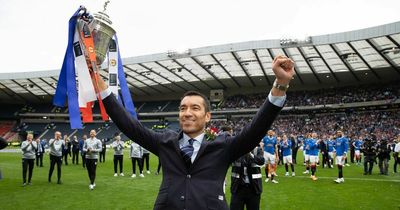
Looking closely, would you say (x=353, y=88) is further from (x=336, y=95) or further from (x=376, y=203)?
(x=376, y=203)

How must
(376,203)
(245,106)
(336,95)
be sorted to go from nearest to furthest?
(376,203) → (336,95) → (245,106)

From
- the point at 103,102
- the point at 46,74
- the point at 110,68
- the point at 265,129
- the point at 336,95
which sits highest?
the point at 46,74

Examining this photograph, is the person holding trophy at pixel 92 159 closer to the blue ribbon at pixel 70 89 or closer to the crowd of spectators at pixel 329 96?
the blue ribbon at pixel 70 89

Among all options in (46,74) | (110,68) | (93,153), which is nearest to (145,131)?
(110,68)

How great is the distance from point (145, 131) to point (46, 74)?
46.1 meters

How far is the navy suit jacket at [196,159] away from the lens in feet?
7.21

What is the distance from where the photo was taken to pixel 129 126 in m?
2.56

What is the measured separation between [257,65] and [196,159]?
125ft

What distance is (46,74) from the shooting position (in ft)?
144

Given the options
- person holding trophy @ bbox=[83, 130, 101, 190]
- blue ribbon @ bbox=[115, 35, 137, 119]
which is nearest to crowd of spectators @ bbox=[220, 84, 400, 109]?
person holding trophy @ bbox=[83, 130, 101, 190]

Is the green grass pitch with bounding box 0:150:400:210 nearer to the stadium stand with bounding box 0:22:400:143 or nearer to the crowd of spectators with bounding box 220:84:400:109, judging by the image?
the stadium stand with bounding box 0:22:400:143

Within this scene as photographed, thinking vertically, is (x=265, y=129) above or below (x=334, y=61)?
below

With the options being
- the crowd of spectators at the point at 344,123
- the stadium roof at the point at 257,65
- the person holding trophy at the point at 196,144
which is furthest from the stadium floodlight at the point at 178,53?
the person holding trophy at the point at 196,144

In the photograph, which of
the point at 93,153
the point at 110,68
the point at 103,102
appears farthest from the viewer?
the point at 93,153
